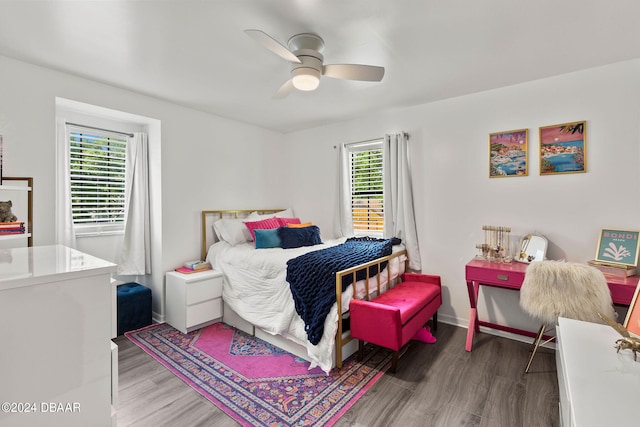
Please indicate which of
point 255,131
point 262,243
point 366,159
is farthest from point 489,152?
point 255,131

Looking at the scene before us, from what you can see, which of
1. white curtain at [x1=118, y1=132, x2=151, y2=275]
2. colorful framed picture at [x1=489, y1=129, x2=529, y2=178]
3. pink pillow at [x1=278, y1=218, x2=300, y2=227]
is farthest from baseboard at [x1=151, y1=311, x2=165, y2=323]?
colorful framed picture at [x1=489, y1=129, x2=529, y2=178]

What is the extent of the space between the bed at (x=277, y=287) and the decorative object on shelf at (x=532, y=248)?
3.74ft

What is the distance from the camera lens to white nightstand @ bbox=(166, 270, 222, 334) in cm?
304

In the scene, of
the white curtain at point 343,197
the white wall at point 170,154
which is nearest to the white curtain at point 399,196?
the white curtain at point 343,197

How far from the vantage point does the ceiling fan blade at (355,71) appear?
2.04m

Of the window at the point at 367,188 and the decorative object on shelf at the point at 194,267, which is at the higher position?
the window at the point at 367,188

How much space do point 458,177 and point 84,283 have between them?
3.29 meters

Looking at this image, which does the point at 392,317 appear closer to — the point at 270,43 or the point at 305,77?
the point at 305,77

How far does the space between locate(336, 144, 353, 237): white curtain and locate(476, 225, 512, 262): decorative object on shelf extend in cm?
167

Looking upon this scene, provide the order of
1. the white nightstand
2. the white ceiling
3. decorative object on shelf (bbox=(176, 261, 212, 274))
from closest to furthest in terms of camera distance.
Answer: the white ceiling → the white nightstand → decorative object on shelf (bbox=(176, 261, 212, 274))

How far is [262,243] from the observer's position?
3377 millimetres

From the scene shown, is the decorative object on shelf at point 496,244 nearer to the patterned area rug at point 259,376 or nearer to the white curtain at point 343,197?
the patterned area rug at point 259,376

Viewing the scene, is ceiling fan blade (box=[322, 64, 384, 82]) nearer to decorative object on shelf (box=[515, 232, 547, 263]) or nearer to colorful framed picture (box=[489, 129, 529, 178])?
colorful framed picture (box=[489, 129, 529, 178])

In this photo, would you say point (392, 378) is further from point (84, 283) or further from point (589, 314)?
point (84, 283)
